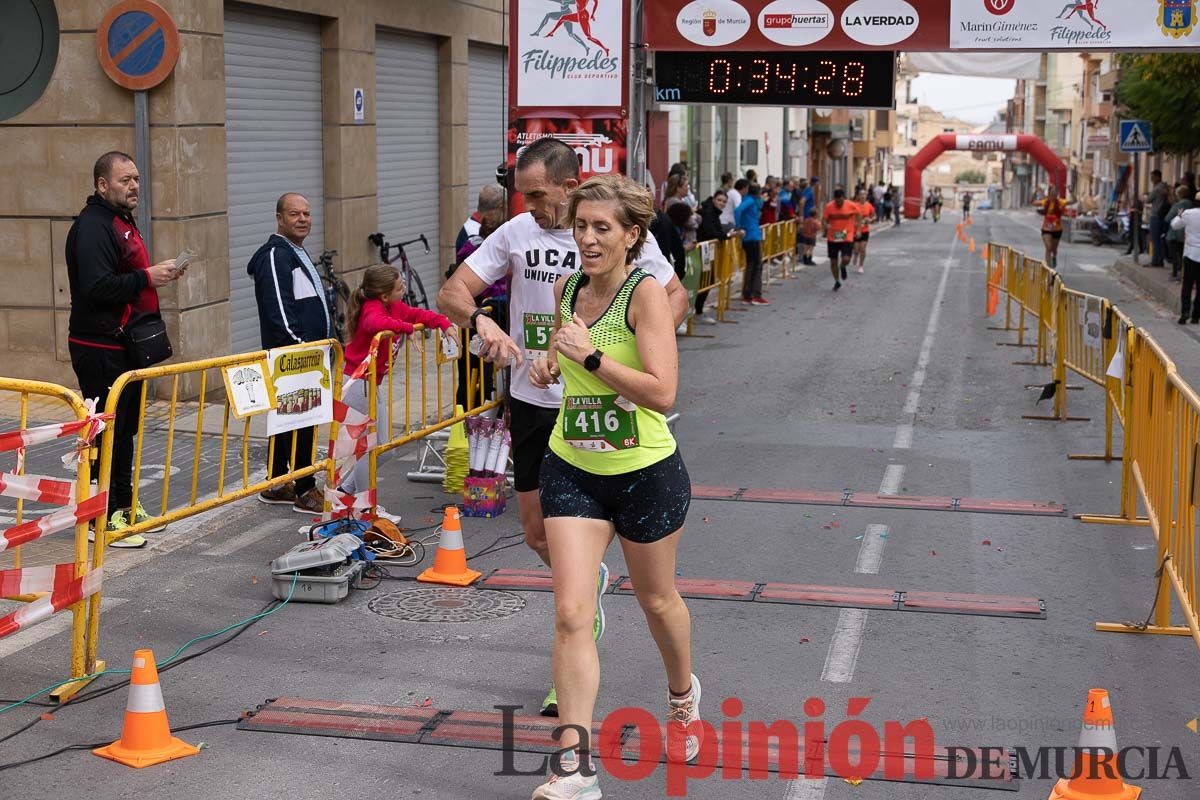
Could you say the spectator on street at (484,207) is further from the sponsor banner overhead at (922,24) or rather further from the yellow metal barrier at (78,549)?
the yellow metal barrier at (78,549)

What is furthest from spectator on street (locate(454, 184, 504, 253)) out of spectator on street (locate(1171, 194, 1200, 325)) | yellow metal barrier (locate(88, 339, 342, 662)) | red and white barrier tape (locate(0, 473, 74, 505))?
spectator on street (locate(1171, 194, 1200, 325))

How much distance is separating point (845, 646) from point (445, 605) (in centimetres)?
197

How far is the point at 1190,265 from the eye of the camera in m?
21.6

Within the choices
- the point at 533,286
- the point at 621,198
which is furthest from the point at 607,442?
the point at 533,286

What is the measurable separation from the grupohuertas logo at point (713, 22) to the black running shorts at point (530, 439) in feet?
31.6

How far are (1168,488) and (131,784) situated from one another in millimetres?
4726

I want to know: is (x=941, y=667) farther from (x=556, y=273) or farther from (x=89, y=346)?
(x=89, y=346)

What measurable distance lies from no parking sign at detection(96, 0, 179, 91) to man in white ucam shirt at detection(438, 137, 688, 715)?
7.08 m

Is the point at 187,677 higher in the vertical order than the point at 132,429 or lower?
lower

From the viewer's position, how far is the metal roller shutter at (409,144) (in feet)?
59.6

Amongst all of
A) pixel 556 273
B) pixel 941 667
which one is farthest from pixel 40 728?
pixel 941 667

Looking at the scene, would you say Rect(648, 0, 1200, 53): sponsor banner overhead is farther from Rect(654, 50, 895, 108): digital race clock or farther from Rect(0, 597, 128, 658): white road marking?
Rect(0, 597, 128, 658): white road marking

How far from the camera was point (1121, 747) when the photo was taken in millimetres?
5648

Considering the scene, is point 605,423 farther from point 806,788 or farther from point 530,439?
point 806,788
